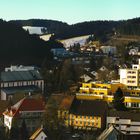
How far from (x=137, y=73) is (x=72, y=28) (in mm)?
45067

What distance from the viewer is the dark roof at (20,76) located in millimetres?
21266

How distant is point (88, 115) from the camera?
46.9 ft

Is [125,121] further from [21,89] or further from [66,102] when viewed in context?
[21,89]

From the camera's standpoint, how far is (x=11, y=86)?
21.0 metres

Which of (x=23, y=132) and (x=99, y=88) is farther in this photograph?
(x=99, y=88)

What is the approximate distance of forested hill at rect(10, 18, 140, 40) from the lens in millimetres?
51344

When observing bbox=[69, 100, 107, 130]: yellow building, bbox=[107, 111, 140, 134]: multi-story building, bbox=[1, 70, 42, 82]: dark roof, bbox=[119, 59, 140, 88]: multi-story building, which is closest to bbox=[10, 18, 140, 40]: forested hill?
bbox=[1, 70, 42, 82]: dark roof

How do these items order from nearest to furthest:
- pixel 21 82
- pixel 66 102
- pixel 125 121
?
1. pixel 125 121
2. pixel 66 102
3. pixel 21 82

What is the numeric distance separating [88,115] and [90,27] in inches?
2069

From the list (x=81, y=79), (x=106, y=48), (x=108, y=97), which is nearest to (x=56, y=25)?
(x=106, y=48)

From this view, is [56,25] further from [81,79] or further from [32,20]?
[81,79]

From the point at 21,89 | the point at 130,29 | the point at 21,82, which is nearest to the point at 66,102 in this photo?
the point at 21,89

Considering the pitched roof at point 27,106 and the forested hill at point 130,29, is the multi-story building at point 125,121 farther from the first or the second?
the forested hill at point 130,29

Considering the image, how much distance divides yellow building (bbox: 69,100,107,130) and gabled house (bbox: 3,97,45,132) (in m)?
0.96
